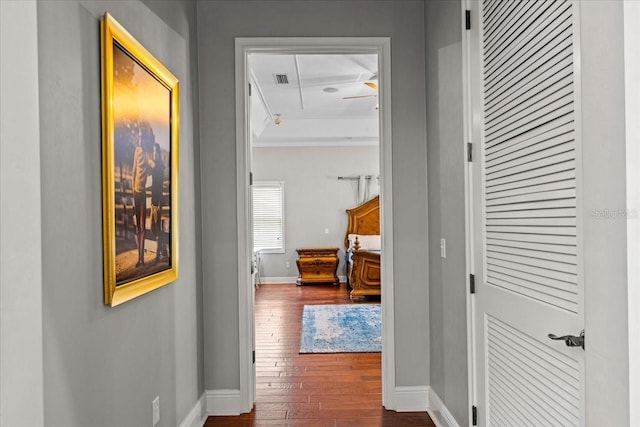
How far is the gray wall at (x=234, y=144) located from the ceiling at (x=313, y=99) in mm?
683

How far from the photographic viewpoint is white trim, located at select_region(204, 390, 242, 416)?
9.86 ft

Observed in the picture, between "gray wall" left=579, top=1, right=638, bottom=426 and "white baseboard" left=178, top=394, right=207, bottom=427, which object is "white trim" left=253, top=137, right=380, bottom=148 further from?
"gray wall" left=579, top=1, right=638, bottom=426

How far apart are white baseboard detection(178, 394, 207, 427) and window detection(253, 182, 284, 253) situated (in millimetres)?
5961

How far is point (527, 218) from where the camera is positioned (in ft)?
5.60

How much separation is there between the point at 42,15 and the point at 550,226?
1661 mm

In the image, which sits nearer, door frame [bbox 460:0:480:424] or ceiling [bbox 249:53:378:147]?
door frame [bbox 460:0:480:424]

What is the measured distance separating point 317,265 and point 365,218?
126 cm

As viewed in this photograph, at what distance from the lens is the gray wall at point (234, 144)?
3.02 metres

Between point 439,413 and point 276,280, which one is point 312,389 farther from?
point 276,280

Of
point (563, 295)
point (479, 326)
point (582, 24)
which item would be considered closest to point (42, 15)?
point (582, 24)

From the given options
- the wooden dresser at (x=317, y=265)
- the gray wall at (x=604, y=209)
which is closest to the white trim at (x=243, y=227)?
the gray wall at (x=604, y=209)

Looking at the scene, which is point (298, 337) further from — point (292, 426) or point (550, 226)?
point (550, 226)

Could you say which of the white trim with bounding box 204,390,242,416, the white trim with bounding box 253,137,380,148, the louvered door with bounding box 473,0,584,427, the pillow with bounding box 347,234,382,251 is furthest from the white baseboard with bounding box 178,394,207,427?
the white trim with bounding box 253,137,380,148

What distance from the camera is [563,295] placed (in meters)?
1.46
